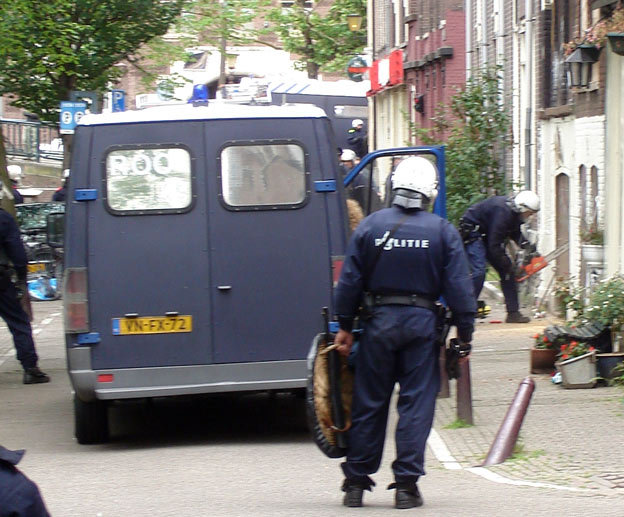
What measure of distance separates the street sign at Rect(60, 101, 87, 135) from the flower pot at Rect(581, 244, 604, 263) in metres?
13.3

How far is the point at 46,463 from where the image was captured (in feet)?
29.7

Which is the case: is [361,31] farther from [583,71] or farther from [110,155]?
[110,155]

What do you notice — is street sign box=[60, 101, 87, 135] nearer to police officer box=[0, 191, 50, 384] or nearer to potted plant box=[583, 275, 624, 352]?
police officer box=[0, 191, 50, 384]

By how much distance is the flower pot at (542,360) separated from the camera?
12.2 meters

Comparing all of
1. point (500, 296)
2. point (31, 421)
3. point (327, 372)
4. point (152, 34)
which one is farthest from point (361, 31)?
point (327, 372)

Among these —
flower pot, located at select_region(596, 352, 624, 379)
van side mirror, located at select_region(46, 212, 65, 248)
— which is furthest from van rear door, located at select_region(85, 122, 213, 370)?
flower pot, located at select_region(596, 352, 624, 379)

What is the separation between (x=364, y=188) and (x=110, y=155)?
3543mm

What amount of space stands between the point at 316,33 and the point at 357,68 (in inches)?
183

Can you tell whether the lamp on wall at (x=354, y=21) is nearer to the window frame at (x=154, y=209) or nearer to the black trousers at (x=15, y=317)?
the black trousers at (x=15, y=317)

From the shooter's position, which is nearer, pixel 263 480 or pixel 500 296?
pixel 263 480

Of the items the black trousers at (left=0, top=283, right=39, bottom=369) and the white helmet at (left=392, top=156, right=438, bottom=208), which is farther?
the black trousers at (left=0, top=283, right=39, bottom=369)

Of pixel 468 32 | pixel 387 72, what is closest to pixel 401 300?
pixel 468 32

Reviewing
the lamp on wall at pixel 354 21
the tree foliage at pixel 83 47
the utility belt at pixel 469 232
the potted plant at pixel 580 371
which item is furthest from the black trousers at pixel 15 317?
the lamp on wall at pixel 354 21

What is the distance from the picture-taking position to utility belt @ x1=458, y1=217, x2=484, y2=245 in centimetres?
1495
